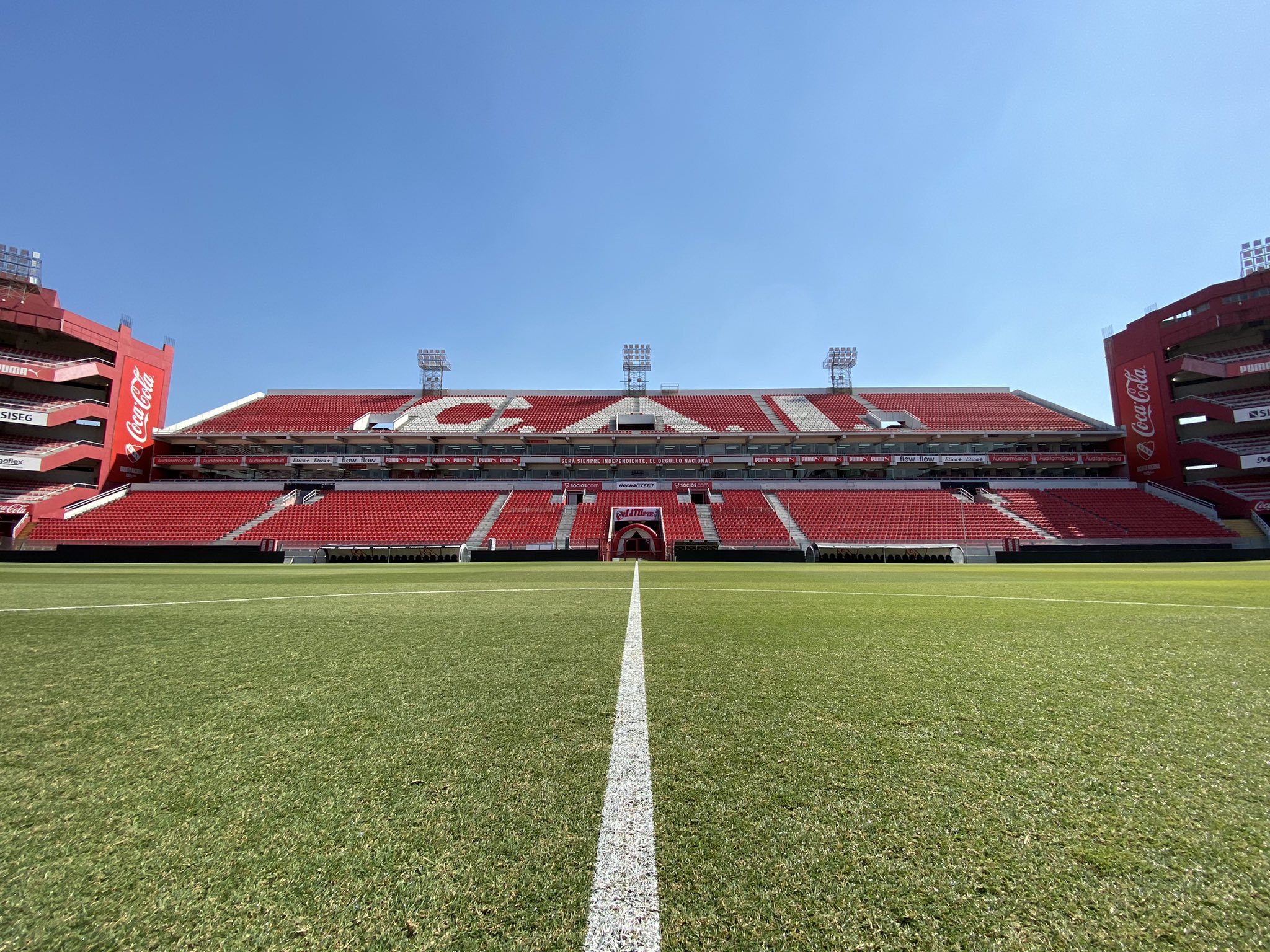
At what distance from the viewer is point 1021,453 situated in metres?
33.1

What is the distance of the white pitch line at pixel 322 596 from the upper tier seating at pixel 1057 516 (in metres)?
27.8

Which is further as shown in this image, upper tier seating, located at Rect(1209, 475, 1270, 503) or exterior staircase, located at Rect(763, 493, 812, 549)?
upper tier seating, located at Rect(1209, 475, 1270, 503)

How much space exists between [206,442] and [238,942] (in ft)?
138

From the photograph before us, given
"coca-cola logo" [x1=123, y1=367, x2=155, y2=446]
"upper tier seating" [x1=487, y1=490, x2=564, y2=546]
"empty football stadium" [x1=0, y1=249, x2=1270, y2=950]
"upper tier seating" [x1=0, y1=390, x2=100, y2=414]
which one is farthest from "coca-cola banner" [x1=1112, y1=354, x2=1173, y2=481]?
"upper tier seating" [x1=0, y1=390, x2=100, y2=414]

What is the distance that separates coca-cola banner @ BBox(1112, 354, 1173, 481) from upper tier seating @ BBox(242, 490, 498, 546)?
129 feet

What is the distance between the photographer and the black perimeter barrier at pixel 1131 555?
20531 millimetres

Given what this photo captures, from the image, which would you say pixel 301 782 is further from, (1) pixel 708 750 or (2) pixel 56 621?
(2) pixel 56 621

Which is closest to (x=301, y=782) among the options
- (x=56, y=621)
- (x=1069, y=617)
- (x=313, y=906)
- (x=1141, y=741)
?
(x=313, y=906)

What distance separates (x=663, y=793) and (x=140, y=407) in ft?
138

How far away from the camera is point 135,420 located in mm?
30391

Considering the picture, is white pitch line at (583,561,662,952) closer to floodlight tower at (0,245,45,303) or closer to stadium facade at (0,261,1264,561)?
stadium facade at (0,261,1264,561)

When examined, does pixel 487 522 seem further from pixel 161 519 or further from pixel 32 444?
pixel 32 444

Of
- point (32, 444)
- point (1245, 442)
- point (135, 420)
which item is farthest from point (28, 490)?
point (1245, 442)

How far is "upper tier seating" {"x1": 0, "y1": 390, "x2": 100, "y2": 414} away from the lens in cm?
2569
